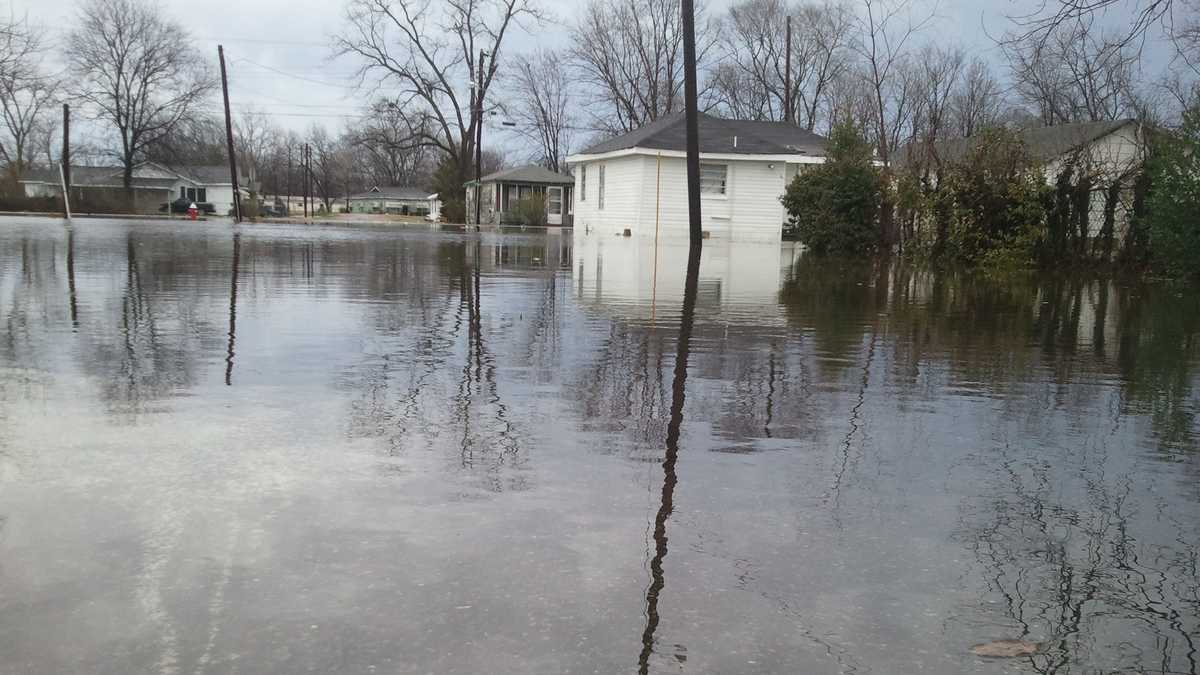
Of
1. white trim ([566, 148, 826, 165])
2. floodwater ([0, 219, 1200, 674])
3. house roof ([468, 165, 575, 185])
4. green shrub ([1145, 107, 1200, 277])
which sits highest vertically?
house roof ([468, 165, 575, 185])

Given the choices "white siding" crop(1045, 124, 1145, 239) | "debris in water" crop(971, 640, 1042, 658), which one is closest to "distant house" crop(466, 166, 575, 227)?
"white siding" crop(1045, 124, 1145, 239)

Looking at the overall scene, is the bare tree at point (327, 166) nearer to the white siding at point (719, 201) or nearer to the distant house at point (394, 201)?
the distant house at point (394, 201)

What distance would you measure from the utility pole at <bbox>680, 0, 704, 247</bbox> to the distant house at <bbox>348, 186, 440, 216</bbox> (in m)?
88.2

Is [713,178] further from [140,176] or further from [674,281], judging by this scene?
[140,176]

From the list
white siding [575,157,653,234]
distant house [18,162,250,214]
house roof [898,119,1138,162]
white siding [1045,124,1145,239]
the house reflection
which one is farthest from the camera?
distant house [18,162,250,214]

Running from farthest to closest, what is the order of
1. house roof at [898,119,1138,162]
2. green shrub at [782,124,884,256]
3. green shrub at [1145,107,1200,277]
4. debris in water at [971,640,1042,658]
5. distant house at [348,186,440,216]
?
1. distant house at [348,186,440,216]
2. green shrub at [782,124,884,256]
3. house roof at [898,119,1138,162]
4. green shrub at [1145,107,1200,277]
5. debris in water at [971,640,1042,658]

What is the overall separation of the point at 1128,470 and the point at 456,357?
4.56 meters

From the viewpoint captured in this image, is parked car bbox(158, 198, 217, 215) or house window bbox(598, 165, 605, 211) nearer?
house window bbox(598, 165, 605, 211)

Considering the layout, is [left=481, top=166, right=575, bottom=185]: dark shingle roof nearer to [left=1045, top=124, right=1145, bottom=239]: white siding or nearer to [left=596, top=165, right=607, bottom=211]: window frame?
[left=596, top=165, right=607, bottom=211]: window frame

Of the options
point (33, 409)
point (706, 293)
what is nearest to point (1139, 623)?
point (33, 409)

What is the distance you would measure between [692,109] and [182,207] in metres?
69.8

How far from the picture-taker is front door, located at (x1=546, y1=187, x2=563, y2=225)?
188 feet

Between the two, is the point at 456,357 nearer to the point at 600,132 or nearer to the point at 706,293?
the point at 706,293

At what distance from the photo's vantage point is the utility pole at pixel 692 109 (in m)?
24.3
